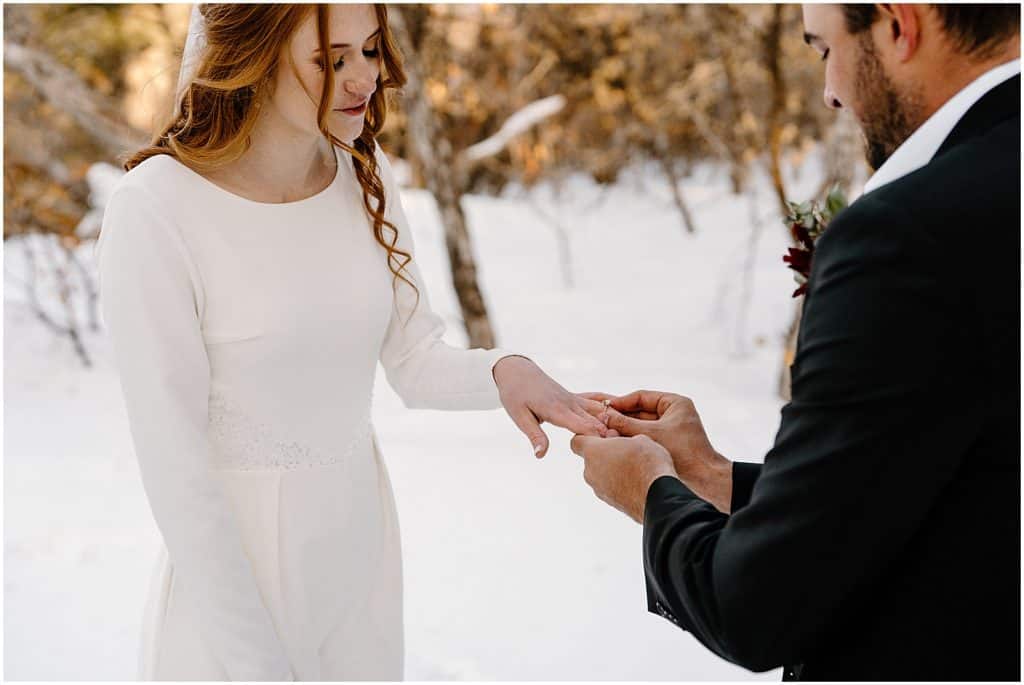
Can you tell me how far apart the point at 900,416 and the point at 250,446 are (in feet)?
3.36

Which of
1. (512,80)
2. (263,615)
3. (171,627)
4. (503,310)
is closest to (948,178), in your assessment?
(263,615)

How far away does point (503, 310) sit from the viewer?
10977 mm

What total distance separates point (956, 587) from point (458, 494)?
322 centimetres

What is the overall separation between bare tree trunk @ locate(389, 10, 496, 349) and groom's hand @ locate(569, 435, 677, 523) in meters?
4.53

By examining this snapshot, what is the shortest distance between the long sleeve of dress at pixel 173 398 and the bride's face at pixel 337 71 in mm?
262

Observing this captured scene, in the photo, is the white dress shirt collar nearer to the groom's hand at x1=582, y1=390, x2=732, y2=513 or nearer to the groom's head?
the groom's head

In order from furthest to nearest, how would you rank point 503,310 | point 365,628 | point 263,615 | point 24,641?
1. point 503,310
2. point 24,641
3. point 365,628
4. point 263,615

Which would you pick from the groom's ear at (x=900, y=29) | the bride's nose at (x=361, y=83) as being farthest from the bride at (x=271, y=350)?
the groom's ear at (x=900, y=29)

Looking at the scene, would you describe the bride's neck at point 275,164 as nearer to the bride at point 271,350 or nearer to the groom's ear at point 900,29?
the bride at point 271,350

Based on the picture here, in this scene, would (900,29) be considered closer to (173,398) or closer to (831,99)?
(831,99)

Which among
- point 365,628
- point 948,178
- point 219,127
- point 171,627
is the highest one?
point 219,127

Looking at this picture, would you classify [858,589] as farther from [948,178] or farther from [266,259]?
[266,259]

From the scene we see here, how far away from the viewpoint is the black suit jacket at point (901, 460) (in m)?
0.91

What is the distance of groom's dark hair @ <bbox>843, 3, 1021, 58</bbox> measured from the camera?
1.02m
